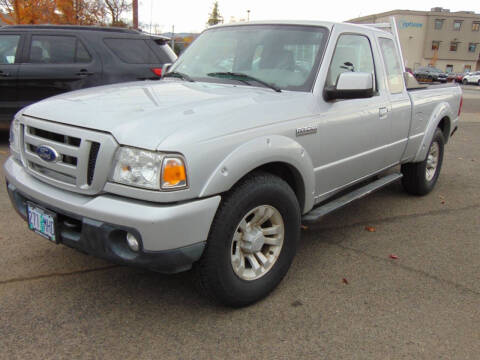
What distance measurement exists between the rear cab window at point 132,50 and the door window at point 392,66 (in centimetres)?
422

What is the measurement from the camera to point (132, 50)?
23.7 ft

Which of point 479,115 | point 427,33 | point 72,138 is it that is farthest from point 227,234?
point 427,33

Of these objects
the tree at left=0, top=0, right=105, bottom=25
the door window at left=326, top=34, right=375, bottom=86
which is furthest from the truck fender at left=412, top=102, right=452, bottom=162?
the tree at left=0, top=0, right=105, bottom=25

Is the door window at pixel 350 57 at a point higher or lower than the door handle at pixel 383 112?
higher

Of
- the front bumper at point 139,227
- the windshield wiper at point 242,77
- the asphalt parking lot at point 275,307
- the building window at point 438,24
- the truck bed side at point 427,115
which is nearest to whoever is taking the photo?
the front bumper at point 139,227

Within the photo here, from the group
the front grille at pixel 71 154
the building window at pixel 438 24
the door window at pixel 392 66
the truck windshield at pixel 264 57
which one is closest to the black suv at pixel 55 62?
the truck windshield at pixel 264 57

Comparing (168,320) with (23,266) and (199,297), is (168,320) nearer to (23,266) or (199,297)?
(199,297)

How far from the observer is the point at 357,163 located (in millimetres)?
3666

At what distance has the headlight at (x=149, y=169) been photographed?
7.16ft

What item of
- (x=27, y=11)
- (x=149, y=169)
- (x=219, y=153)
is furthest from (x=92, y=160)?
(x=27, y=11)

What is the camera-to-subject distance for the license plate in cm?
246

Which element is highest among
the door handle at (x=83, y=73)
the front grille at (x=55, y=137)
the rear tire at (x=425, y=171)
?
the door handle at (x=83, y=73)

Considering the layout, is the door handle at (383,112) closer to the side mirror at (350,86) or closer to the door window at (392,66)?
the door window at (392,66)

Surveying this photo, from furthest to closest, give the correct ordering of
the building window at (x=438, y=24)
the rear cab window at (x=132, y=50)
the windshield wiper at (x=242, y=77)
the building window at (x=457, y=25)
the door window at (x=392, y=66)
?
the building window at (x=457, y=25)
the building window at (x=438, y=24)
the rear cab window at (x=132, y=50)
the door window at (x=392, y=66)
the windshield wiper at (x=242, y=77)
